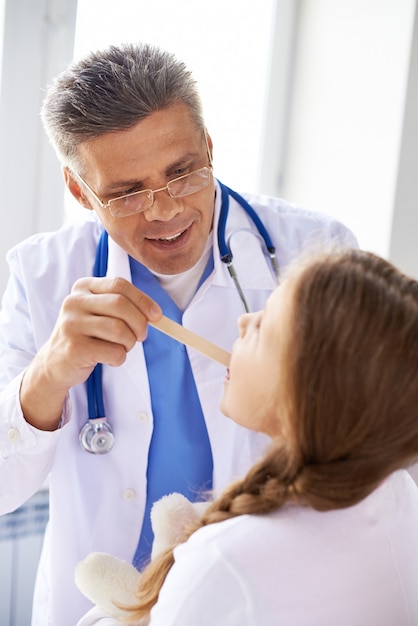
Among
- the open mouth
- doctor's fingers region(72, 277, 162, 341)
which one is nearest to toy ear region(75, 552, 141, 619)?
doctor's fingers region(72, 277, 162, 341)

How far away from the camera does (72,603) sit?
145 cm

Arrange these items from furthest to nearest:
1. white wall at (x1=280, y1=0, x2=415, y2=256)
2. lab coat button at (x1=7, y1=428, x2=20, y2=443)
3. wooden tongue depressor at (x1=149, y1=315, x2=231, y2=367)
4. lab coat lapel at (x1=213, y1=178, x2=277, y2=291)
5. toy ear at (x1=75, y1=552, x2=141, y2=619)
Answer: white wall at (x1=280, y1=0, x2=415, y2=256) → lab coat lapel at (x1=213, y1=178, x2=277, y2=291) → lab coat button at (x1=7, y1=428, x2=20, y2=443) → wooden tongue depressor at (x1=149, y1=315, x2=231, y2=367) → toy ear at (x1=75, y1=552, x2=141, y2=619)

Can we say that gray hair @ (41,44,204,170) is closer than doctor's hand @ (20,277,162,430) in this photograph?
No

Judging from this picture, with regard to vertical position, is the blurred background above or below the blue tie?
above

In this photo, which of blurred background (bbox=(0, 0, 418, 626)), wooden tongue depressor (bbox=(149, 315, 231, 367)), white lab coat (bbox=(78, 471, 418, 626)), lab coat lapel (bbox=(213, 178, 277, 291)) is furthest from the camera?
blurred background (bbox=(0, 0, 418, 626))

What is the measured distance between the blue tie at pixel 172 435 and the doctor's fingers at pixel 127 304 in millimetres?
356

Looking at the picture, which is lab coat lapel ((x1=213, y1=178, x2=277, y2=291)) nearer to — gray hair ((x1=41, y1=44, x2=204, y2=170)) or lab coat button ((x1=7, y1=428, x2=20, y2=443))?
gray hair ((x1=41, y1=44, x2=204, y2=170))

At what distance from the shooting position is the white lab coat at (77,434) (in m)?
1.40

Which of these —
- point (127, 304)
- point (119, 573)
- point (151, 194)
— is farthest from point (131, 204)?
point (119, 573)

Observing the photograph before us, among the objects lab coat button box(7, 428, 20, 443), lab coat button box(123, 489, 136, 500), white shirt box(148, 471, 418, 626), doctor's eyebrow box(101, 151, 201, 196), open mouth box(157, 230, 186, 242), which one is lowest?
lab coat button box(123, 489, 136, 500)

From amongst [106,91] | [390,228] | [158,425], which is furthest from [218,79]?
[158,425]

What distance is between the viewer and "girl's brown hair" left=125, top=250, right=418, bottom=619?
91 centimetres

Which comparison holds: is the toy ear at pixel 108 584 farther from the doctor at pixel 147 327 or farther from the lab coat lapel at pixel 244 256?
the lab coat lapel at pixel 244 256

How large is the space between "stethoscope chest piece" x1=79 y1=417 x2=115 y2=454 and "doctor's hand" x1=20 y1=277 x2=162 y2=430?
17 cm
